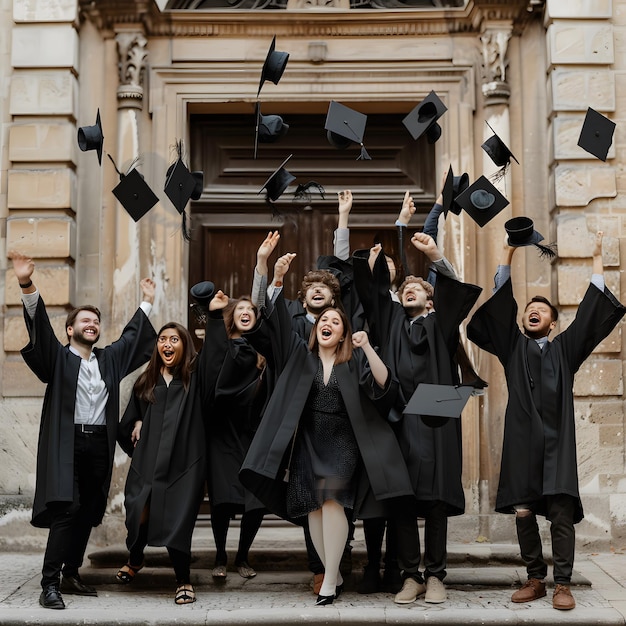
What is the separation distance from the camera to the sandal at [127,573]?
684 cm

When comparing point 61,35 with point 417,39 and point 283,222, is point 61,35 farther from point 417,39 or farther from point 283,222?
point 417,39

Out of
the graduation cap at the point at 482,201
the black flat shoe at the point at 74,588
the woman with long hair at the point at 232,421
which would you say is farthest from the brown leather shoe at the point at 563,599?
the black flat shoe at the point at 74,588

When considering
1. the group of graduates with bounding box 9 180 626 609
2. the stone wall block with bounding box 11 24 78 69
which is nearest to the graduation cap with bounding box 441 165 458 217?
the group of graduates with bounding box 9 180 626 609

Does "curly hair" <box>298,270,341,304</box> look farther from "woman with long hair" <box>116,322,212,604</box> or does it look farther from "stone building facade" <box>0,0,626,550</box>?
"stone building facade" <box>0,0,626,550</box>

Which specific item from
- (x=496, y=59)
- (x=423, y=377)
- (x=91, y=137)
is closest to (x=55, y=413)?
(x=91, y=137)

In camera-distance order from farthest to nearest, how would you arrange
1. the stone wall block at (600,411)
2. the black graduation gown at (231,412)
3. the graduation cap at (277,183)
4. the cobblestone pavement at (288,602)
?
the stone wall block at (600,411), the graduation cap at (277,183), the black graduation gown at (231,412), the cobblestone pavement at (288,602)

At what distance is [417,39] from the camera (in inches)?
365

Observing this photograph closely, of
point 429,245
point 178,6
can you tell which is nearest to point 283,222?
point 178,6

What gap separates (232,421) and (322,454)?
90 centimetres

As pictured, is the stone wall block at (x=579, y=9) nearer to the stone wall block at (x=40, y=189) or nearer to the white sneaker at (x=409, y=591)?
the stone wall block at (x=40, y=189)

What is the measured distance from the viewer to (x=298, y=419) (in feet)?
20.7

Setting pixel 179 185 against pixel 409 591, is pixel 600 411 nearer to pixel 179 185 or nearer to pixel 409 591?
pixel 409 591

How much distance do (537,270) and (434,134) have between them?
177cm

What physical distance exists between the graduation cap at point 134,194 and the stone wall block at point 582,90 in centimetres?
347
